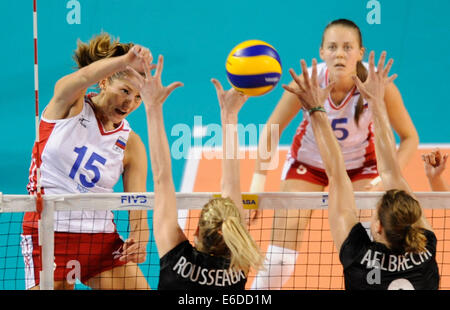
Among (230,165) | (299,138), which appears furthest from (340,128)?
(230,165)

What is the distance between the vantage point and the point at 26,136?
9.73 metres

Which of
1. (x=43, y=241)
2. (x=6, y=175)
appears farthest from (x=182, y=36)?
(x=43, y=241)

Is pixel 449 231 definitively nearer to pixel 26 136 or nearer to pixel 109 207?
pixel 109 207

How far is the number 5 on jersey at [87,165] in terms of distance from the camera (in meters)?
5.13

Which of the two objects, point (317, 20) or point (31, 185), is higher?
point (317, 20)

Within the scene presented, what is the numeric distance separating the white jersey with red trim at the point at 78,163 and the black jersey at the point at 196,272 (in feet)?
4.70

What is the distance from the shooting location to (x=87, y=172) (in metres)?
5.17

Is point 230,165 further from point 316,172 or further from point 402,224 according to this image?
point 316,172

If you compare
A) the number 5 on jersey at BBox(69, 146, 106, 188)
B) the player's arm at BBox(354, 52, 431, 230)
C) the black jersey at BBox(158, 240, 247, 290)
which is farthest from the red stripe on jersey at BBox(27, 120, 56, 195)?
the player's arm at BBox(354, 52, 431, 230)

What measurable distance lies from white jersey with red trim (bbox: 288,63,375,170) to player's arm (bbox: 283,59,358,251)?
4.69 ft

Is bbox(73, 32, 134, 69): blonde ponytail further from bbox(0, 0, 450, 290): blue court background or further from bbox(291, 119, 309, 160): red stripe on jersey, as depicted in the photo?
bbox(0, 0, 450, 290): blue court background

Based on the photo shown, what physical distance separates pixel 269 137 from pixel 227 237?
208cm
